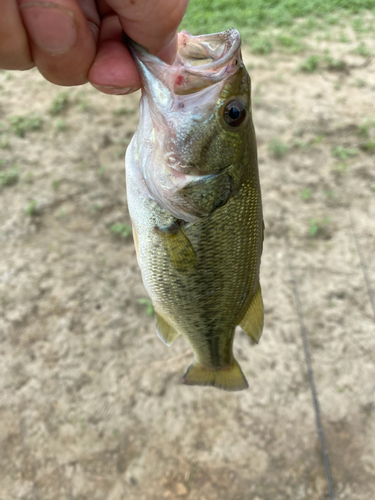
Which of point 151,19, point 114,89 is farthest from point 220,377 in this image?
point 151,19

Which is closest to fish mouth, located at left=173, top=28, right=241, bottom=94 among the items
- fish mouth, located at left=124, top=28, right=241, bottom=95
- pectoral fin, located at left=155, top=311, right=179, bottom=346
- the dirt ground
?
fish mouth, located at left=124, top=28, right=241, bottom=95

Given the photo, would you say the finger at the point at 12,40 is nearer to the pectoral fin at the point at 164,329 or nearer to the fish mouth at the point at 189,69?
the fish mouth at the point at 189,69

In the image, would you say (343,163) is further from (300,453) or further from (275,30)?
(275,30)

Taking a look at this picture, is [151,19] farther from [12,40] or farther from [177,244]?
[177,244]

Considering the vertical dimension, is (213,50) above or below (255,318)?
above

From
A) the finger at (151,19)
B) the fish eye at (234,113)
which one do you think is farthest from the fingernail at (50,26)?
the fish eye at (234,113)

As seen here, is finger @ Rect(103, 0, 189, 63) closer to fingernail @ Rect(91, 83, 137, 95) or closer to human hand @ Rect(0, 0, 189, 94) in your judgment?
human hand @ Rect(0, 0, 189, 94)
